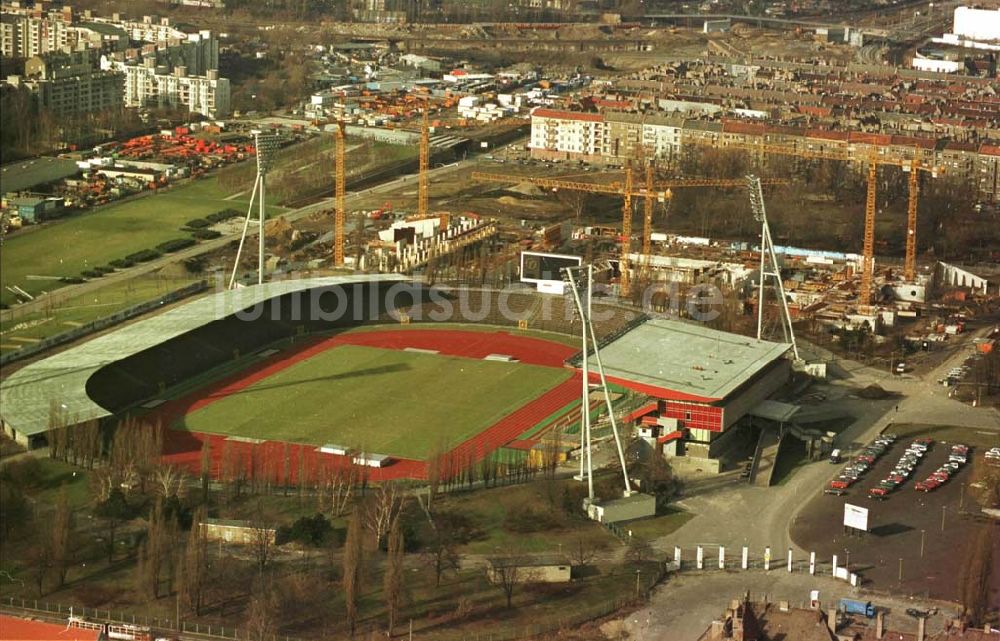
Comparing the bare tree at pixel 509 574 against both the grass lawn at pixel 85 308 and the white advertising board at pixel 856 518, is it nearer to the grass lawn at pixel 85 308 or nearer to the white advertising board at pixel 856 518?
the white advertising board at pixel 856 518

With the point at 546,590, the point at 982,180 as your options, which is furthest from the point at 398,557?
the point at 982,180

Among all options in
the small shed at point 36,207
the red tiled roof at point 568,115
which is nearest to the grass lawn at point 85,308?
the small shed at point 36,207

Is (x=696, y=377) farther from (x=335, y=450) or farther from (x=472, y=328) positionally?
(x=472, y=328)

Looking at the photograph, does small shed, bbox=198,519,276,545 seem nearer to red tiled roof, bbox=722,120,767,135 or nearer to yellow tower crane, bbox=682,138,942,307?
yellow tower crane, bbox=682,138,942,307

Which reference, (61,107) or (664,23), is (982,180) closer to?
(61,107)

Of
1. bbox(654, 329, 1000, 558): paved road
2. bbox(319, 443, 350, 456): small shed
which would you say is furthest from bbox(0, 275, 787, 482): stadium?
bbox(654, 329, 1000, 558): paved road

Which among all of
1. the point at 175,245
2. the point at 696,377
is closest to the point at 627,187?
the point at 175,245

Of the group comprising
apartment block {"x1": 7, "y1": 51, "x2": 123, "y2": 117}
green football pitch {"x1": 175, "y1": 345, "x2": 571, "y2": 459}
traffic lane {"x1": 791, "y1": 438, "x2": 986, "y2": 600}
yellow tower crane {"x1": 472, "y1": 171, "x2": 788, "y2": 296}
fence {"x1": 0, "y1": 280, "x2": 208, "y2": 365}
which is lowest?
traffic lane {"x1": 791, "y1": 438, "x2": 986, "y2": 600}
